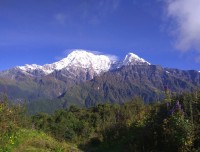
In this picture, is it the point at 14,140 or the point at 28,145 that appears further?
the point at 28,145

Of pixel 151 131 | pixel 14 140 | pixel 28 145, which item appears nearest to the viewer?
pixel 151 131

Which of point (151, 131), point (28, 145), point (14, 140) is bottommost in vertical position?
point (28, 145)

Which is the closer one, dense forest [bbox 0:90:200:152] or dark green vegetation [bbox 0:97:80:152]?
dense forest [bbox 0:90:200:152]

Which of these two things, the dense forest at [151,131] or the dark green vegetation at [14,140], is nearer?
the dense forest at [151,131]

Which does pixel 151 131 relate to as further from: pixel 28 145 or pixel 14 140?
pixel 14 140

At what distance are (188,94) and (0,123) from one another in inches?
320

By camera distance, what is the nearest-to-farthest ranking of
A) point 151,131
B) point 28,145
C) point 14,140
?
1. point 151,131
2. point 14,140
3. point 28,145

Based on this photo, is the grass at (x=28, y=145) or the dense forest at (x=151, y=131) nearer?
the dense forest at (x=151, y=131)

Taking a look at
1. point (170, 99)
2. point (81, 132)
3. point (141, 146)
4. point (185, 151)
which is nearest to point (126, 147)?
point (141, 146)

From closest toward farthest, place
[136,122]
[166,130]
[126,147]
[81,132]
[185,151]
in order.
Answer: [185,151]
[166,130]
[126,147]
[136,122]
[81,132]

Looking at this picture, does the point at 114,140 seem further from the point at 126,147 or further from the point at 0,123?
the point at 0,123

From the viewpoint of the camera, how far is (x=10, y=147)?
16625 millimetres

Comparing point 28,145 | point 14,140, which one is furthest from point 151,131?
point 14,140

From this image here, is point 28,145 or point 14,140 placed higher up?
point 14,140
